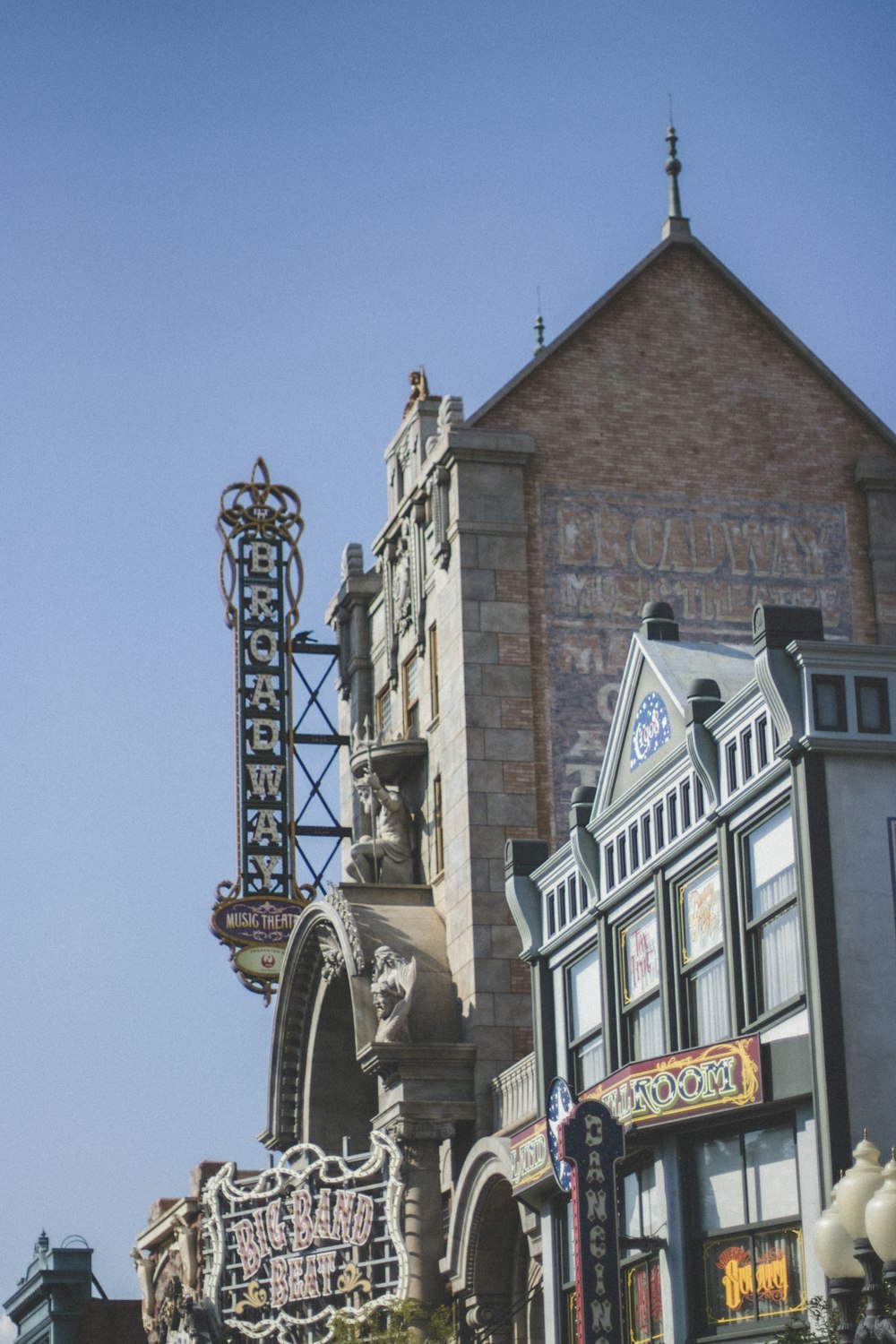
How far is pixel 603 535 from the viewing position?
4688cm

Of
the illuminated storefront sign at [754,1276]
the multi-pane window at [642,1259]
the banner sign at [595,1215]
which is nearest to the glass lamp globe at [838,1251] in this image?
the illuminated storefront sign at [754,1276]

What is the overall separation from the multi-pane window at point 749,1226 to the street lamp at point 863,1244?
6.82m

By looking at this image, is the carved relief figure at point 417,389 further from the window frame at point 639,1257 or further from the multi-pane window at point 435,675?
the window frame at point 639,1257

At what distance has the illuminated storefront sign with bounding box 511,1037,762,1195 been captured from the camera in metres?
28.0

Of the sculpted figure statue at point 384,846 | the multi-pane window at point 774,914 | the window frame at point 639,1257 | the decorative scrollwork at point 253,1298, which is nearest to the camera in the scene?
the multi-pane window at point 774,914

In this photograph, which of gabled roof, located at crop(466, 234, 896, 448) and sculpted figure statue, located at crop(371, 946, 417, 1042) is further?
gabled roof, located at crop(466, 234, 896, 448)

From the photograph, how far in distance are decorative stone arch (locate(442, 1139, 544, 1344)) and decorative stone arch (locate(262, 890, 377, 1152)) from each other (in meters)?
8.65

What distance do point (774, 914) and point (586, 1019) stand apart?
7239 millimetres

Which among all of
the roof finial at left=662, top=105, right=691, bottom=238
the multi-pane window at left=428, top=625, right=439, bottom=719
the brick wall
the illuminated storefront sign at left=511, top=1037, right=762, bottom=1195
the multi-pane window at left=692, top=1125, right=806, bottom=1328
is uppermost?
the roof finial at left=662, top=105, right=691, bottom=238

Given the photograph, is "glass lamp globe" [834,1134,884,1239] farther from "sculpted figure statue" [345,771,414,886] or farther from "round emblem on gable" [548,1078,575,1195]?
"sculpted figure statue" [345,771,414,886]

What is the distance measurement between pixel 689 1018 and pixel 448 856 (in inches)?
588

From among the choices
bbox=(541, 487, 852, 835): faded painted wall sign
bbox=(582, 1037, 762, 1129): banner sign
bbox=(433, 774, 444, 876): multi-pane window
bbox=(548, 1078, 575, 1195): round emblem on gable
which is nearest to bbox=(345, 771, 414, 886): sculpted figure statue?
bbox=(433, 774, 444, 876): multi-pane window

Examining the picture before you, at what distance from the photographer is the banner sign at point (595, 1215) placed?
29203mm

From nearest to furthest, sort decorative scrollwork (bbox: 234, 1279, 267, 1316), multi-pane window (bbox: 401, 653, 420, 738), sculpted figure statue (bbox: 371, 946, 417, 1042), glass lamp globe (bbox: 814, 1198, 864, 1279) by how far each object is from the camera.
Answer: glass lamp globe (bbox: 814, 1198, 864, 1279), sculpted figure statue (bbox: 371, 946, 417, 1042), decorative scrollwork (bbox: 234, 1279, 267, 1316), multi-pane window (bbox: 401, 653, 420, 738)
